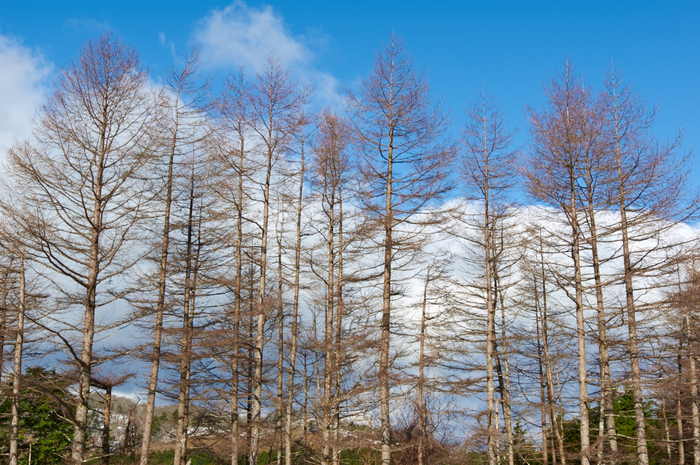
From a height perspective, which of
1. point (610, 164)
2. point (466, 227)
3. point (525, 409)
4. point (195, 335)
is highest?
point (610, 164)

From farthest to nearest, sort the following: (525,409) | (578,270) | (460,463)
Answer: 1. (525,409)
2. (460,463)
3. (578,270)

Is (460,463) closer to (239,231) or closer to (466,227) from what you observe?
(466,227)

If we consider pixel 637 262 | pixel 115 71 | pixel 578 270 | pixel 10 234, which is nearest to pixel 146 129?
pixel 115 71

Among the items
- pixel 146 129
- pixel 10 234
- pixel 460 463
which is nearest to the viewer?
pixel 10 234

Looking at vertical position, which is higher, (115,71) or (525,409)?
(115,71)

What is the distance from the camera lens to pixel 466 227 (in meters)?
14.7

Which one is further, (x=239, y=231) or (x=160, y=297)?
(x=239, y=231)

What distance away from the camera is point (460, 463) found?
14664 mm

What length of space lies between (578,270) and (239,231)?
33.7 feet

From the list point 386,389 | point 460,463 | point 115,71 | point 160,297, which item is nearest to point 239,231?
point 160,297

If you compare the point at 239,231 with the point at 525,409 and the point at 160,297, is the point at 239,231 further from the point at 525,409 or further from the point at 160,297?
the point at 525,409

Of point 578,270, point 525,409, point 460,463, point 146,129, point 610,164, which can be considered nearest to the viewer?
point 146,129

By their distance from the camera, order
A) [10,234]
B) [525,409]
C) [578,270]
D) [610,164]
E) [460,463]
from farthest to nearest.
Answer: [525,409] → [460,463] → [610,164] → [578,270] → [10,234]

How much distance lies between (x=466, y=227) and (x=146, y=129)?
8888 millimetres
